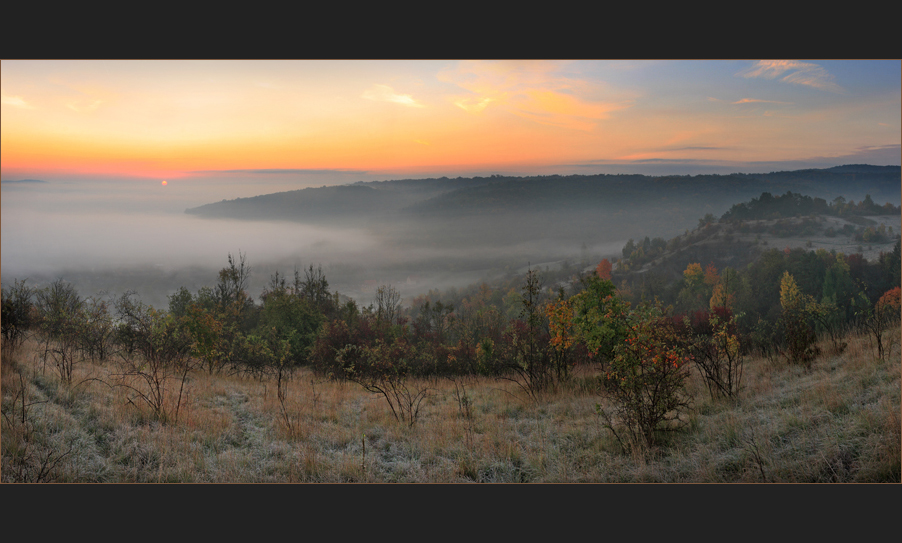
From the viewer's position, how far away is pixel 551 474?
558 centimetres

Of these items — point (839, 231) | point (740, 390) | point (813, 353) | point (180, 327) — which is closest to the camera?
point (740, 390)

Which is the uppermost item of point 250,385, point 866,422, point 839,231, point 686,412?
point 839,231

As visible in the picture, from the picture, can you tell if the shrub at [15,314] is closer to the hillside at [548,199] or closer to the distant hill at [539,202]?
the distant hill at [539,202]

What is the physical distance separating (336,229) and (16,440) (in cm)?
1831

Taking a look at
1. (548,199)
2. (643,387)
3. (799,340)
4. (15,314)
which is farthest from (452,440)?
(548,199)

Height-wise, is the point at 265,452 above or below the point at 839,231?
below

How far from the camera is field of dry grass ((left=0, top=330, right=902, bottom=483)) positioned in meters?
5.39

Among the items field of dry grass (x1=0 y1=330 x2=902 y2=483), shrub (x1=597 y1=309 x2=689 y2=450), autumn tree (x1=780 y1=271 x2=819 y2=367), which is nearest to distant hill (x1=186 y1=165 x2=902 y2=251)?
autumn tree (x1=780 y1=271 x2=819 y2=367)

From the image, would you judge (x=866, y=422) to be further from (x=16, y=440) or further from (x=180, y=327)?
(x=180, y=327)

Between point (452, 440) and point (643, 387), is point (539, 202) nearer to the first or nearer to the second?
point (643, 387)

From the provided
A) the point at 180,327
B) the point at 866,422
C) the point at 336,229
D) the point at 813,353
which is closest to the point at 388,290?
the point at 336,229

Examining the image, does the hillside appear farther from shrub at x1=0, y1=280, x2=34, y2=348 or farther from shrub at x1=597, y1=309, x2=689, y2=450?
shrub at x1=0, y1=280, x2=34, y2=348

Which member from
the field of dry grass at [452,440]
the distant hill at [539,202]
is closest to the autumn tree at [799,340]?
the field of dry grass at [452,440]

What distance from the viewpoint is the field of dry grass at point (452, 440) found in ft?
17.7
